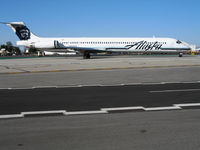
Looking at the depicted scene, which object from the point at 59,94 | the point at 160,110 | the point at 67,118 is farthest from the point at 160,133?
the point at 59,94

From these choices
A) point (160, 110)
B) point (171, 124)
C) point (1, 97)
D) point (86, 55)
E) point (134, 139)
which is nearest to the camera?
point (134, 139)

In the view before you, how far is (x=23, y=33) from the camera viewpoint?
41.7 metres

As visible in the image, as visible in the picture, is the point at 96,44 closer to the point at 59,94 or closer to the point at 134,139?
the point at 59,94

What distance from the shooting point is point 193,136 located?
4527mm

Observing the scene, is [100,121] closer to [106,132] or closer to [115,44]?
[106,132]

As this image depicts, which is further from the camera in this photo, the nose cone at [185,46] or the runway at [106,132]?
the nose cone at [185,46]

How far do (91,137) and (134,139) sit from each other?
805 mm

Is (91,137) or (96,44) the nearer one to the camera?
(91,137)

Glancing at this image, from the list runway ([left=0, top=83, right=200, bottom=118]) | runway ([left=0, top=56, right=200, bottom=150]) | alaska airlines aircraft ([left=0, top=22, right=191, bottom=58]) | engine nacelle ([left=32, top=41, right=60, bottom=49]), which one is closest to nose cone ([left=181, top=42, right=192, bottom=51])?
alaska airlines aircraft ([left=0, top=22, right=191, bottom=58])

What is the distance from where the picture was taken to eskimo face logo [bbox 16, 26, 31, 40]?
41.1 m

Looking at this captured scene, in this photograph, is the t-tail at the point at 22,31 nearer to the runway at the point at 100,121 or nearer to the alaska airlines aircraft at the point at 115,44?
the alaska airlines aircraft at the point at 115,44

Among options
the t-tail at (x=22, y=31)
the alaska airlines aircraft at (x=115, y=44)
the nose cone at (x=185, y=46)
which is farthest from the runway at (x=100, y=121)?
the t-tail at (x=22, y=31)

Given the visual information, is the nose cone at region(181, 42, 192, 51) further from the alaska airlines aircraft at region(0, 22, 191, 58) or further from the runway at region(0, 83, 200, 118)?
the runway at region(0, 83, 200, 118)

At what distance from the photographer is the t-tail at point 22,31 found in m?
40.0
